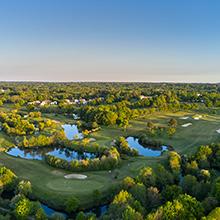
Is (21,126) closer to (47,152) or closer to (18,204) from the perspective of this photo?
(47,152)

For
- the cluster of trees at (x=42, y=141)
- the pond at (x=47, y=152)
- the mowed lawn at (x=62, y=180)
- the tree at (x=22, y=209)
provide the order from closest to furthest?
the tree at (x=22, y=209), the mowed lawn at (x=62, y=180), the pond at (x=47, y=152), the cluster of trees at (x=42, y=141)

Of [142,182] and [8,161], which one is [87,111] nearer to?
[8,161]

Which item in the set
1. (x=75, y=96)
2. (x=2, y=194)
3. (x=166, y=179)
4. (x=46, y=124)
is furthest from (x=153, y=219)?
(x=75, y=96)

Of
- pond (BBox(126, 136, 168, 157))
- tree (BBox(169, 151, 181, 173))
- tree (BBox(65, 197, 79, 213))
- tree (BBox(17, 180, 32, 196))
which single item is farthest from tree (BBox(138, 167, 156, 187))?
pond (BBox(126, 136, 168, 157))

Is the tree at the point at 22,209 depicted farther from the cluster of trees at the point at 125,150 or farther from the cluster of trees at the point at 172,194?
the cluster of trees at the point at 125,150

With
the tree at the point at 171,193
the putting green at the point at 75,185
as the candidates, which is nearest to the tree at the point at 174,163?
the tree at the point at 171,193

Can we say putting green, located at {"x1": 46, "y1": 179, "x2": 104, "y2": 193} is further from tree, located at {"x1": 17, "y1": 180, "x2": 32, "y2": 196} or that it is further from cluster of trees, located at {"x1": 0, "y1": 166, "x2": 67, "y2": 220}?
cluster of trees, located at {"x1": 0, "y1": 166, "x2": 67, "y2": 220}

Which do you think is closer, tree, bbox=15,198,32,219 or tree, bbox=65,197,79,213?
tree, bbox=15,198,32,219

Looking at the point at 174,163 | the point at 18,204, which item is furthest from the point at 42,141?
the point at 18,204
